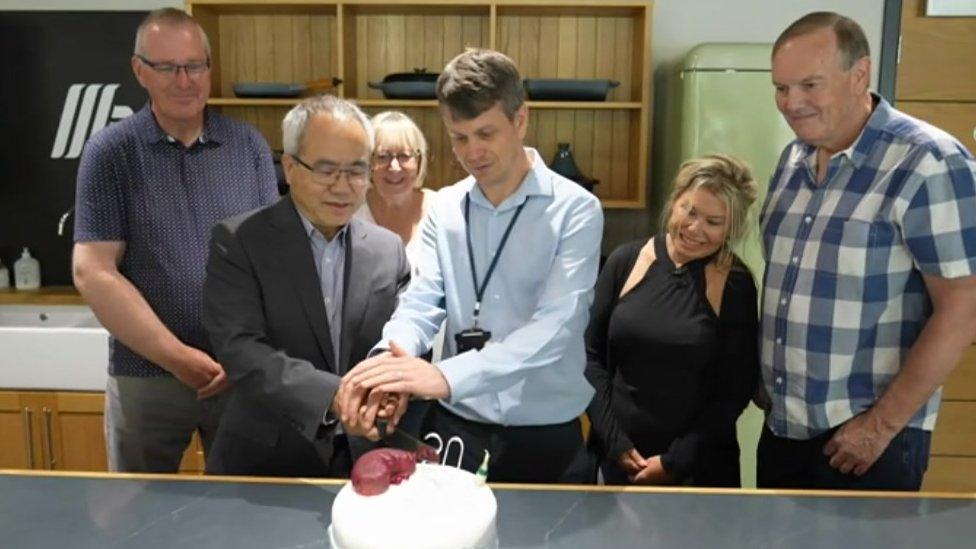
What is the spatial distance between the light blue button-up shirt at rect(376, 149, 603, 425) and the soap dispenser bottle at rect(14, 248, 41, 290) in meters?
2.48

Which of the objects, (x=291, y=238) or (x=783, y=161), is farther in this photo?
(x=783, y=161)

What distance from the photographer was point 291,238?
1621 millimetres

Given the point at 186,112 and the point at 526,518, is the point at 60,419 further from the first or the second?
the point at 526,518

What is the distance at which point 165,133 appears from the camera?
2.05 metres

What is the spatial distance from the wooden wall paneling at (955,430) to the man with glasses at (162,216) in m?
2.88

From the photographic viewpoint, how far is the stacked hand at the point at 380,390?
1399mm

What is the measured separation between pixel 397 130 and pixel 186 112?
64cm

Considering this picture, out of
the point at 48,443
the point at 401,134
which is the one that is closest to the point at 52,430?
the point at 48,443

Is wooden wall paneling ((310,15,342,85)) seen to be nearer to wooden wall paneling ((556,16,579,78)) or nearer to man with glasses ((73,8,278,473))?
wooden wall paneling ((556,16,579,78))

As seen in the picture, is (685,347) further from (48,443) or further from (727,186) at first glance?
(48,443)

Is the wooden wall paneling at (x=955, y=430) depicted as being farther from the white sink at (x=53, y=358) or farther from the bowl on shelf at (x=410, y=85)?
the white sink at (x=53, y=358)

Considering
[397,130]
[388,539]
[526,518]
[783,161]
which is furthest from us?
[397,130]

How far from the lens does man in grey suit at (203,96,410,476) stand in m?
1.58

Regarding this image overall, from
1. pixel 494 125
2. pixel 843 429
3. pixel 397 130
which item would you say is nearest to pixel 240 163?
pixel 397 130
